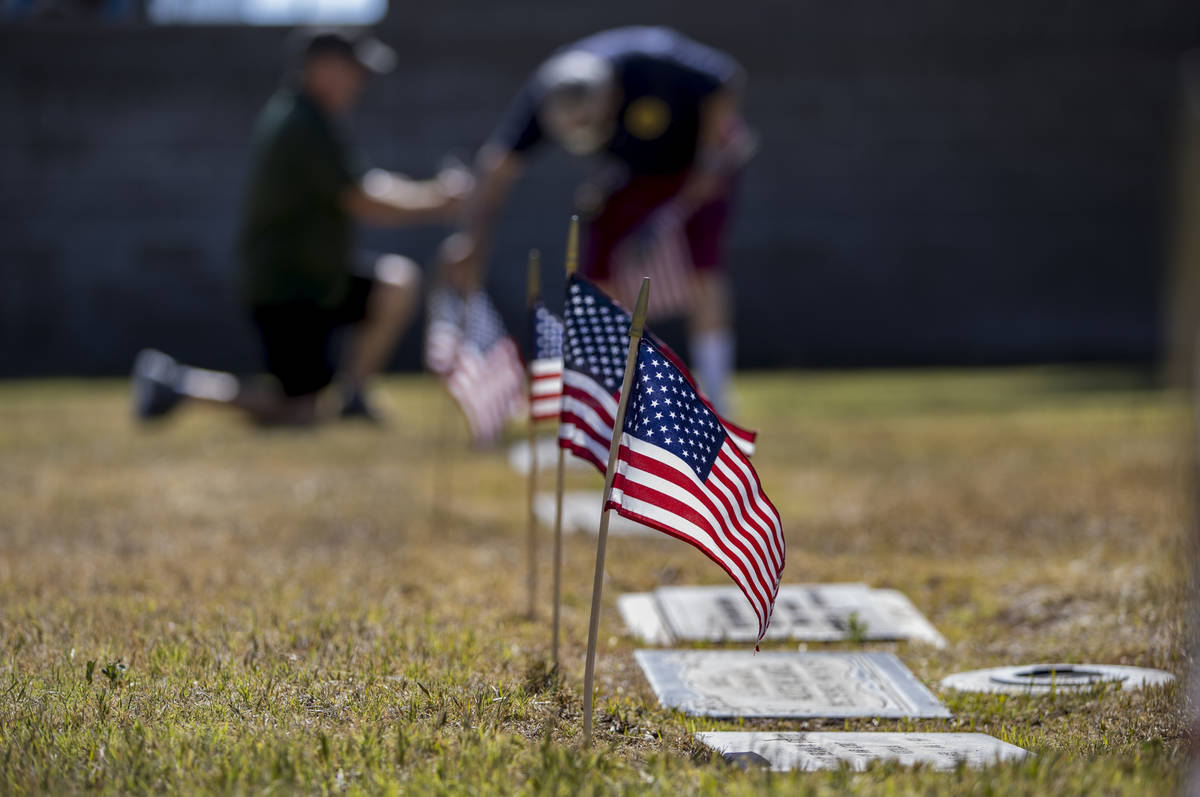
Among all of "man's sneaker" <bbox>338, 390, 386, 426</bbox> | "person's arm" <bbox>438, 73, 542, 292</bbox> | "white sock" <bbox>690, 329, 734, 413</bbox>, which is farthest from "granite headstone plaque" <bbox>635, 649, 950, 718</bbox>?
"man's sneaker" <bbox>338, 390, 386, 426</bbox>

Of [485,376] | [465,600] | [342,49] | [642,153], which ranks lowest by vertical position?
[465,600]

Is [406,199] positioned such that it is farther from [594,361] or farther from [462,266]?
[594,361]

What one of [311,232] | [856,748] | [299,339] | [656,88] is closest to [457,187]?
[311,232]

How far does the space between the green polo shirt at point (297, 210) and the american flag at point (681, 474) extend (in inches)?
214

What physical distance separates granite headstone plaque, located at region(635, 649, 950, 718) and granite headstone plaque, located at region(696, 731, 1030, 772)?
0.24 m

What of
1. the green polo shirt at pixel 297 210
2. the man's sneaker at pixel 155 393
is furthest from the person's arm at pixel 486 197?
the man's sneaker at pixel 155 393

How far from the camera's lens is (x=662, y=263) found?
879 cm

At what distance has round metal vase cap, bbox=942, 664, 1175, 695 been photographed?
3660mm

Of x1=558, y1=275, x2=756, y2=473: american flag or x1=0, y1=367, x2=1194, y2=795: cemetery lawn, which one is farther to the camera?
x1=558, y1=275, x2=756, y2=473: american flag

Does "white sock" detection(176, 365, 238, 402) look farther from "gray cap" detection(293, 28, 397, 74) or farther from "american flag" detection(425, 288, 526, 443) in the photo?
"american flag" detection(425, 288, 526, 443)

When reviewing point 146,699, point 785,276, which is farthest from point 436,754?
point 785,276

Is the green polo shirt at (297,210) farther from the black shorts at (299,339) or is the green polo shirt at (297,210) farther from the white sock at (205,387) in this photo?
the white sock at (205,387)

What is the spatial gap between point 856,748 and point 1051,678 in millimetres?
898

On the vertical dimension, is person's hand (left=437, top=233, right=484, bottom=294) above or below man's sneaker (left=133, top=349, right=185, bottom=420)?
above
